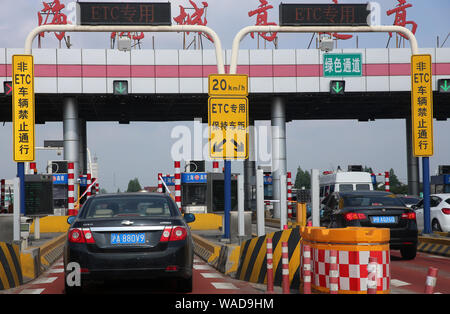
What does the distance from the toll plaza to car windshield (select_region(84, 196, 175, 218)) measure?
1575mm

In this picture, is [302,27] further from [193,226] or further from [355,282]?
[193,226]

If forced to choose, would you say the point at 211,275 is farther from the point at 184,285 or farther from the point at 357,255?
the point at 357,255

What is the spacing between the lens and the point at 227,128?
51.0ft

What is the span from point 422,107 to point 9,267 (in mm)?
12066

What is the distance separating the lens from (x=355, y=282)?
765 centimetres

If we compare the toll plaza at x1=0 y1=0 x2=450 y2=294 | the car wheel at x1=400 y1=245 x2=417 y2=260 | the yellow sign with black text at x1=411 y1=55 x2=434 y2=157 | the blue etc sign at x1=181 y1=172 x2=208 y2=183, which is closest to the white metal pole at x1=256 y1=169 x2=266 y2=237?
the toll plaza at x1=0 y1=0 x2=450 y2=294

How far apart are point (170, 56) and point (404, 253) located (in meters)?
25.0

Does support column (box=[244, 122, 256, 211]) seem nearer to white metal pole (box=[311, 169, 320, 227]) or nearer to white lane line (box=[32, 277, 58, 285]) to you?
white lane line (box=[32, 277, 58, 285])

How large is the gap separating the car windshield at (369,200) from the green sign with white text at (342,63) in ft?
76.2

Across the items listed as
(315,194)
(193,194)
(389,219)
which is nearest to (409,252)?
(389,219)

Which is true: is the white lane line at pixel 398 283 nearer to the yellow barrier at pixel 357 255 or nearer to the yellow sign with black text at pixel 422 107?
the yellow barrier at pixel 357 255

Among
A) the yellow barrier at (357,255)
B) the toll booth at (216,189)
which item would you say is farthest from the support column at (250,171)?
the yellow barrier at (357,255)

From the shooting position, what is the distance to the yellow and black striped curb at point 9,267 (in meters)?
10.1
